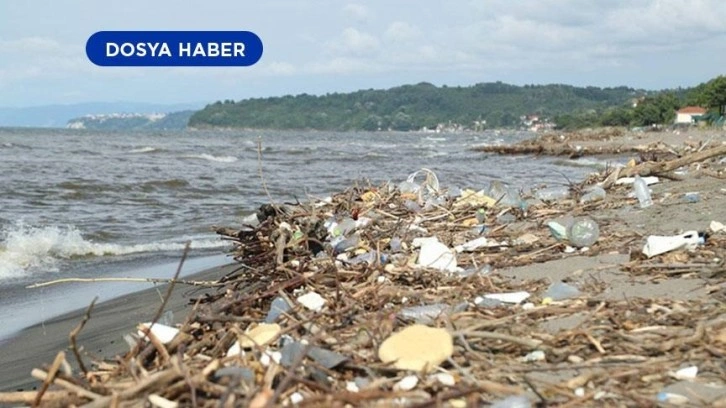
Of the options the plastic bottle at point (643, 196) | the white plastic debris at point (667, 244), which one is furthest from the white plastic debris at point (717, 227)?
the plastic bottle at point (643, 196)

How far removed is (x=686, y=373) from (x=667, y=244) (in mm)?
1632

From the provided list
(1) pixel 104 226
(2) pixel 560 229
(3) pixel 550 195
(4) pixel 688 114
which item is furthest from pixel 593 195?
(4) pixel 688 114

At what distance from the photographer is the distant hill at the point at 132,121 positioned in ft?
515

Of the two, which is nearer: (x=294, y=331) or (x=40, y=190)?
(x=294, y=331)

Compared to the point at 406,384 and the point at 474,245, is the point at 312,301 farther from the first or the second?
the point at 474,245

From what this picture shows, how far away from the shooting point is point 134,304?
5.28 metres

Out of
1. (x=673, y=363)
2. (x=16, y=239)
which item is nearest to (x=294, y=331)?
(x=673, y=363)

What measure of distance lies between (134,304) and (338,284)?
2549 mm

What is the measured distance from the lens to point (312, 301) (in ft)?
10.3

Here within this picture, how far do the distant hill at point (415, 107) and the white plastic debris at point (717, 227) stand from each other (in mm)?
127827

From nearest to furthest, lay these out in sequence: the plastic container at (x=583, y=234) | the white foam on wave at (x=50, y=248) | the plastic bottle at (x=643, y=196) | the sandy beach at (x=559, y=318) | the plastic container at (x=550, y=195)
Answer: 1. the sandy beach at (x=559, y=318)
2. the plastic container at (x=583, y=234)
3. the plastic bottle at (x=643, y=196)
4. the plastic container at (x=550, y=195)
5. the white foam on wave at (x=50, y=248)

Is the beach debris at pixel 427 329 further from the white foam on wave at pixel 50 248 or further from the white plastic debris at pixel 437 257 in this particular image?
the white foam on wave at pixel 50 248

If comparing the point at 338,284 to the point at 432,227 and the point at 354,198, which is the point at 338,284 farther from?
the point at 354,198

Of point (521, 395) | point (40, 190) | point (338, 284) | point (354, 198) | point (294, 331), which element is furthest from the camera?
point (40, 190)
